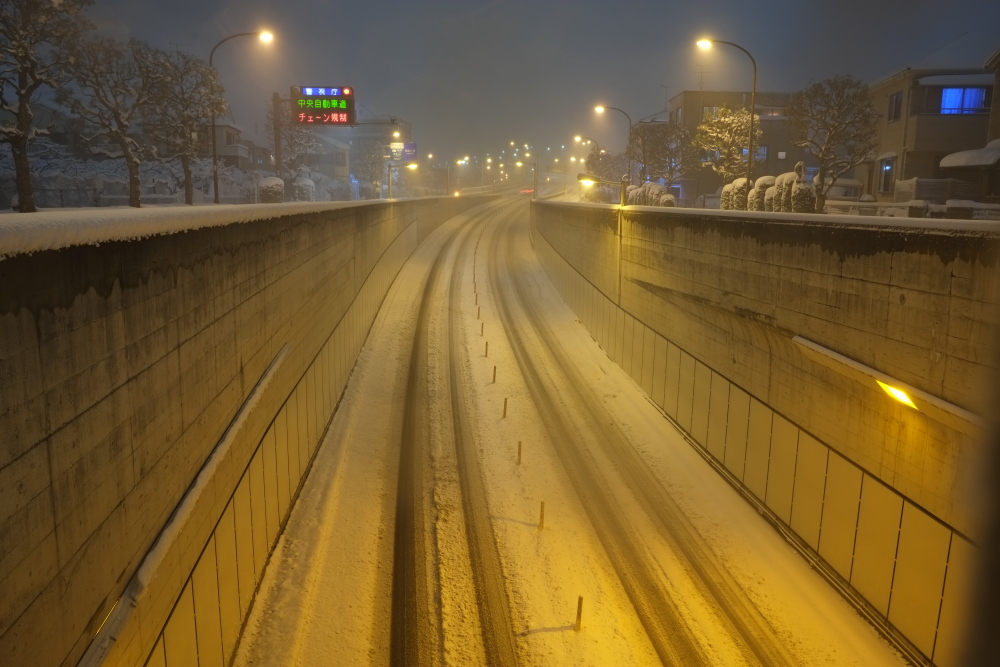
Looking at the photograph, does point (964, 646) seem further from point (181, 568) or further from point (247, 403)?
point (247, 403)

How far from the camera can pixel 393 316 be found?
41.1 m

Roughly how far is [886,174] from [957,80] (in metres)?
8.44

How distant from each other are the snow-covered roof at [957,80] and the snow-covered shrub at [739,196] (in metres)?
30.3

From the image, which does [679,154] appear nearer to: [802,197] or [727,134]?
[727,134]

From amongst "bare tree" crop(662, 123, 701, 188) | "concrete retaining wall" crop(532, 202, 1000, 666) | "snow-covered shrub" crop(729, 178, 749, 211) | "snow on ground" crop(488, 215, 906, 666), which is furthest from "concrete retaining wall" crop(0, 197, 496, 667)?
"bare tree" crop(662, 123, 701, 188)

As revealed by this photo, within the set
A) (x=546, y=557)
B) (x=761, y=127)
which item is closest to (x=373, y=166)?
(x=761, y=127)

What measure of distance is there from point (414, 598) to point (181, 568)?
19.9ft

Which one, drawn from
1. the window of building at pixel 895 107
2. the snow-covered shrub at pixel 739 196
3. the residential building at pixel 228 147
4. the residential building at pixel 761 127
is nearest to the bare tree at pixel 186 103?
the snow-covered shrub at pixel 739 196

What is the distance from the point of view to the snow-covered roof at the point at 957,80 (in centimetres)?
5618

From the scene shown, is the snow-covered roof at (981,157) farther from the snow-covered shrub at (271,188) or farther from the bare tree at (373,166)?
the bare tree at (373,166)

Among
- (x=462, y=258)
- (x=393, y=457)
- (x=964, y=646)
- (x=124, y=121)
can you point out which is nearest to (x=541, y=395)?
(x=393, y=457)

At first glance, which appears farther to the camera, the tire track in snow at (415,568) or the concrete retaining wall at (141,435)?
the tire track in snow at (415,568)

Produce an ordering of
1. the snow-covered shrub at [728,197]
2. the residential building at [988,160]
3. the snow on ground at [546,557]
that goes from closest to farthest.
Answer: the snow on ground at [546,557] → the snow-covered shrub at [728,197] → the residential building at [988,160]

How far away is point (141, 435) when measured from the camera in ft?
27.0
